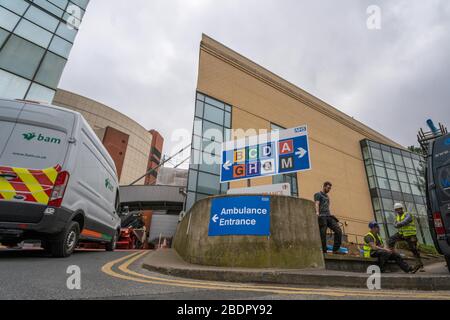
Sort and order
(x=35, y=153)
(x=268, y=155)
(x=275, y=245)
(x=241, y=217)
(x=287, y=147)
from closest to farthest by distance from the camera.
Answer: (x=35, y=153)
(x=275, y=245)
(x=241, y=217)
(x=287, y=147)
(x=268, y=155)

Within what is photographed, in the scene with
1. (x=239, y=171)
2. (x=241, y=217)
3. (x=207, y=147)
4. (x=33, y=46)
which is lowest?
(x=241, y=217)

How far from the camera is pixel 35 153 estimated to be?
434cm

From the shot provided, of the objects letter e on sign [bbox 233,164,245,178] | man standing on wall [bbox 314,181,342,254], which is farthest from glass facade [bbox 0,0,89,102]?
man standing on wall [bbox 314,181,342,254]

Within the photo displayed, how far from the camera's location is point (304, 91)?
88.7ft

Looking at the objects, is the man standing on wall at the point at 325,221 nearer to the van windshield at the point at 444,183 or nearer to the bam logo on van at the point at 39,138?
the van windshield at the point at 444,183

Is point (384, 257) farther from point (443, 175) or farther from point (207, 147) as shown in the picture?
point (207, 147)

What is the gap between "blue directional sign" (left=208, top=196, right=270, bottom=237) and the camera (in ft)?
16.4

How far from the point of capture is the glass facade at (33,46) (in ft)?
41.4

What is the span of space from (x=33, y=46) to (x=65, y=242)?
14.8 metres

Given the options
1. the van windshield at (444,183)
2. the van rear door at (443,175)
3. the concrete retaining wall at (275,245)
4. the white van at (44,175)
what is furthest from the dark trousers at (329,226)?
the white van at (44,175)

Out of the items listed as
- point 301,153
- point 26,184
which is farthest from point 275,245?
point 301,153
